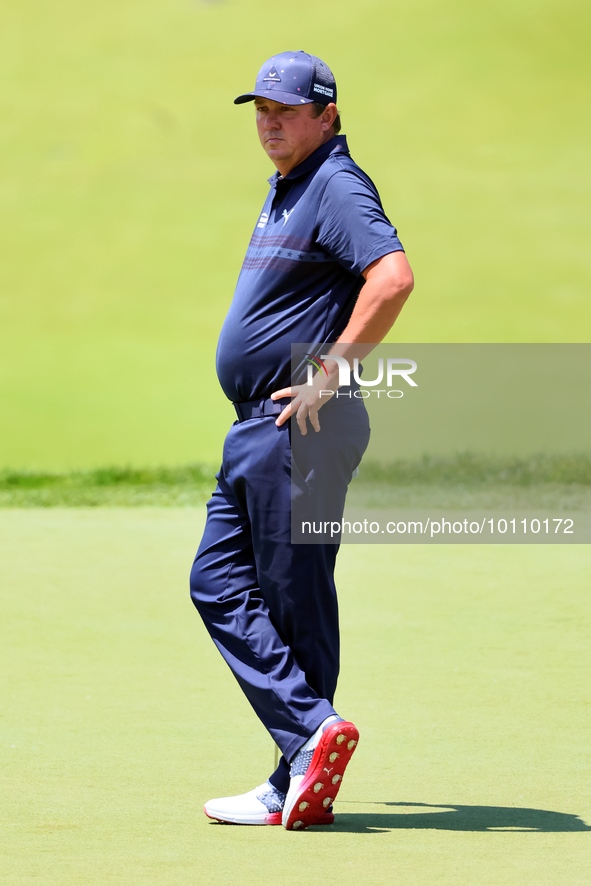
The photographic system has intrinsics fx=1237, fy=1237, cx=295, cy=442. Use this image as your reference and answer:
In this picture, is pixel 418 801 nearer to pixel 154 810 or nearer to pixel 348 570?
pixel 154 810

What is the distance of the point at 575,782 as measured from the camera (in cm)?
321

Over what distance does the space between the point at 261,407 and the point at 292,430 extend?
11 centimetres

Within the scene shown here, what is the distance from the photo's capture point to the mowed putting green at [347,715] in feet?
8.20

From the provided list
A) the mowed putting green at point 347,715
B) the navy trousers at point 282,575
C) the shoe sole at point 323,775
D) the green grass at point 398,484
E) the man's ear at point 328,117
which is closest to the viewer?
the mowed putting green at point 347,715

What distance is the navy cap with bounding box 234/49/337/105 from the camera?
2906 millimetres

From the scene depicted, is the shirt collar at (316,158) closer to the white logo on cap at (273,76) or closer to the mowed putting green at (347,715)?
the white logo on cap at (273,76)

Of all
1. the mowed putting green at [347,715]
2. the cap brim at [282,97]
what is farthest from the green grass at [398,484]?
the cap brim at [282,97]

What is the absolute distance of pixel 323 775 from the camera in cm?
275

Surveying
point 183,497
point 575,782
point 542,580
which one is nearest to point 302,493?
point 575,782

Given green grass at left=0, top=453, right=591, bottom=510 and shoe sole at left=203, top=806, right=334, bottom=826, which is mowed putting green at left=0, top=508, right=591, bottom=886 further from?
green grass at left=0, top=453, right=591, bottom=510

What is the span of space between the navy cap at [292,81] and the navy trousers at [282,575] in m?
0.73

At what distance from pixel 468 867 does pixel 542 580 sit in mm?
4338

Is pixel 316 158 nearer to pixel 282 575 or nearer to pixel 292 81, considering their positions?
pixel 292 81

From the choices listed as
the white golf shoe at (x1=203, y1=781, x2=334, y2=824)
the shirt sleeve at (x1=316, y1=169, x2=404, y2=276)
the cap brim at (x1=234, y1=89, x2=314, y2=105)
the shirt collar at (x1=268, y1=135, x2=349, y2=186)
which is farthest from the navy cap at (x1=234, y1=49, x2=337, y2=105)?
the white golf shoe at (x1=203, y1=781, x2=334, y2=824)
